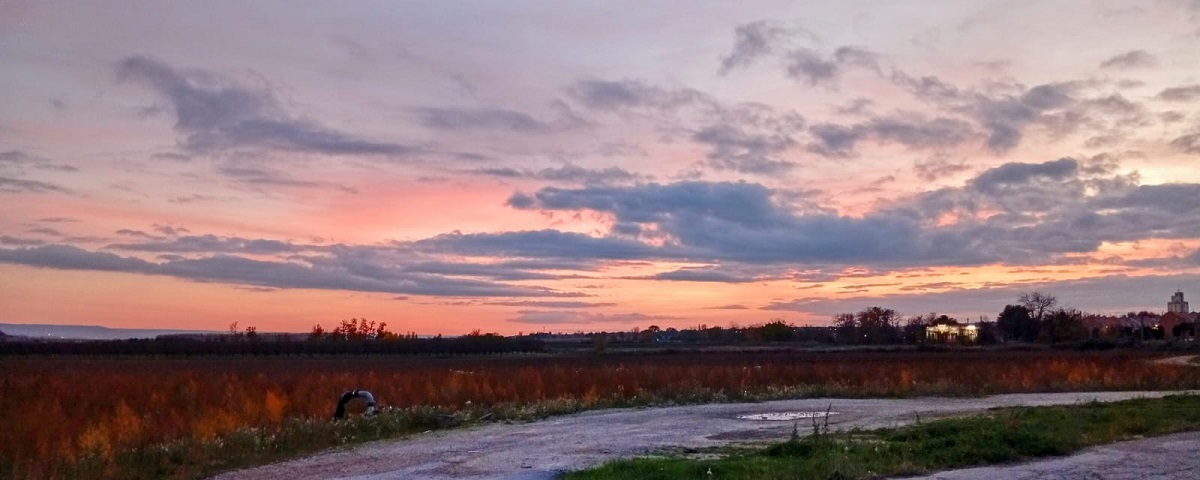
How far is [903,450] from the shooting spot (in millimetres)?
14555

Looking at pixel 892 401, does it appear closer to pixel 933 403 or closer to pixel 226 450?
pixel 933 403

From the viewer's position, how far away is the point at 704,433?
20359 mm

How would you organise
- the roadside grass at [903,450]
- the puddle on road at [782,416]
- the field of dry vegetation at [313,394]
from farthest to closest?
1. the puddle on road at [782,416]
2. the field of dry vegetation at [313,394]
3. the roadside grass at [903,450]

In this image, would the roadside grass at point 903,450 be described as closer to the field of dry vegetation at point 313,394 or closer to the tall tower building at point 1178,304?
the field of dry vegetation at point 313,394

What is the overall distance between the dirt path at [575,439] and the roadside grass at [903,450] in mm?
1664

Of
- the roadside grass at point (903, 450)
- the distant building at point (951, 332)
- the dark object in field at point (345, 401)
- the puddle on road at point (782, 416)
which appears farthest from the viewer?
the distant building at point (951, 332)

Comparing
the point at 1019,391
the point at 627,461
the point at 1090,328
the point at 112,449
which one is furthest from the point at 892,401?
the point at 1090,328

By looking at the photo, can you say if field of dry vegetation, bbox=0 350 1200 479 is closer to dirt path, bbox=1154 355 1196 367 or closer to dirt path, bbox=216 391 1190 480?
dirt path, bbox=216 391 1190 480

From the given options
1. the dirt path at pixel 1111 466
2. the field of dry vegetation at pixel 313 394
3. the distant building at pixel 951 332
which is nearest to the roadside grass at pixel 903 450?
the dirt path at pixel 1111 466

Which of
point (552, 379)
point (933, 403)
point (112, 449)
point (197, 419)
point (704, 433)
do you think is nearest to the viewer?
point (112, 449)

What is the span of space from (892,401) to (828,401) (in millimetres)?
1755

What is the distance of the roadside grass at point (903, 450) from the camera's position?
43.4 ft

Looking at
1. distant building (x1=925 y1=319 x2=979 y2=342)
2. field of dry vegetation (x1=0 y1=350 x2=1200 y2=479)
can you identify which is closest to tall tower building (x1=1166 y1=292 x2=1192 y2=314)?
distant building (x1=925 y1=319 x2=979 y2=342)

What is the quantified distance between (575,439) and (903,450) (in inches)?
277
